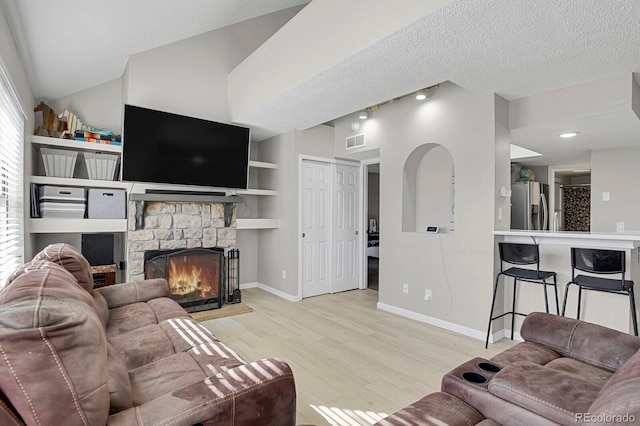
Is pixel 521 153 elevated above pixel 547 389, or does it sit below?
above

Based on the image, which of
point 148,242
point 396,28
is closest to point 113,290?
point 148,242

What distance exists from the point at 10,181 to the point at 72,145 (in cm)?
108

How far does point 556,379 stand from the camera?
1260 millimetres

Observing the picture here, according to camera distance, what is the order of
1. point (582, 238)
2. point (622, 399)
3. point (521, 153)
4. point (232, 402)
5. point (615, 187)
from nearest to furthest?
point (622, 399) → point (232, 402) → point (582, 238) → point (615, 187) → point (521, 153)

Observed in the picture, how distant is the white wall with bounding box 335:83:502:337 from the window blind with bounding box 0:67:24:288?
364 cm

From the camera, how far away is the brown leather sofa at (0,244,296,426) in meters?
0.87

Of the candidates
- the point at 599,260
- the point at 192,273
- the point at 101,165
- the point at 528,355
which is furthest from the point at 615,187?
the point at 101,165

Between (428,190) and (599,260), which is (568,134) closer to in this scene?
(428,190)

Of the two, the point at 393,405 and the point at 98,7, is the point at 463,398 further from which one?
the point at 98,7

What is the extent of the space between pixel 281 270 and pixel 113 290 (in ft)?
8.49

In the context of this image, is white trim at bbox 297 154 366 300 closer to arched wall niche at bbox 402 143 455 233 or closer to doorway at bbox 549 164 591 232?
arched wall niche at bbox 402 143 455 233

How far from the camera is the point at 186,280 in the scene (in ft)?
13.8

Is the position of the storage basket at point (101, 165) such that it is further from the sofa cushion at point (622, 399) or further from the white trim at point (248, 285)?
the sofa cushion at point (622, 399)

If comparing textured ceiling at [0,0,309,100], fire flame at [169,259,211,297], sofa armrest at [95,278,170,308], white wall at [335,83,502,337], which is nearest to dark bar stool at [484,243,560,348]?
white wall at [335,83,502,337]
